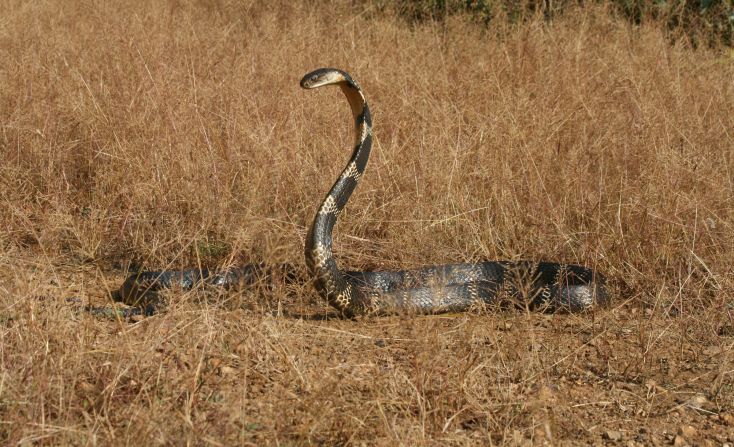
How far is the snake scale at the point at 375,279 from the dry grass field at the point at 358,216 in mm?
118

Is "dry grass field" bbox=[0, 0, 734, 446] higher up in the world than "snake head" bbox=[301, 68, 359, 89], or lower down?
lower down

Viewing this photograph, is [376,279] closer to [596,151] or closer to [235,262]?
[235,262]

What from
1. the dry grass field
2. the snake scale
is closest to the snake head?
the snake scale

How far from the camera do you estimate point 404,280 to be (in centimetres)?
482

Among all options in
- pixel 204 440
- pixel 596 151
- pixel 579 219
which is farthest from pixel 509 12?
pixel 204 440

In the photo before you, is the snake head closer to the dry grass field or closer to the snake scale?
the snake scale

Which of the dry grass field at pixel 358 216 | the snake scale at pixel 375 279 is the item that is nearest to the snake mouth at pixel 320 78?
the snake scale at pixel 375 279

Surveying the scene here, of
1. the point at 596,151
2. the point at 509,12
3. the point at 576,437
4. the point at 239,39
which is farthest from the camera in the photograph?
the point at 509,12

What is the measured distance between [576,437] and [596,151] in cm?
295

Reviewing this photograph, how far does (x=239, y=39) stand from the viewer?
789cm

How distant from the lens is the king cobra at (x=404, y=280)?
14.1 ft

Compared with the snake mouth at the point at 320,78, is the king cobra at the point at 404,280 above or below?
below

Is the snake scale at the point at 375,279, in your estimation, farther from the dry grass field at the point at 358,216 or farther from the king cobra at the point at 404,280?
the dry grass field at the point at 358,216

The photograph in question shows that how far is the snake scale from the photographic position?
432 cm
